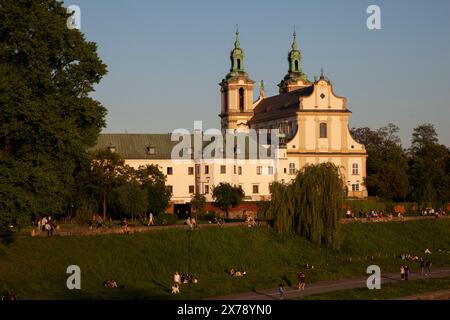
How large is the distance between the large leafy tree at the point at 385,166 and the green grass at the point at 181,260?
101ft

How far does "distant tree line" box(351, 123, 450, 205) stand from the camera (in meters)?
90.8

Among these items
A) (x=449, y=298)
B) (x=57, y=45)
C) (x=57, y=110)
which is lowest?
(x=449, y=298)

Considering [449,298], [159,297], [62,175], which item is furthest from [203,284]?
[449,298]

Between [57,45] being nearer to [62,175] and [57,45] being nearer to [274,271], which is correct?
[62,175]

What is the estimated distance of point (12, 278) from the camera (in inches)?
1740

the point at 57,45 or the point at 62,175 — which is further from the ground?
the point at 57,45

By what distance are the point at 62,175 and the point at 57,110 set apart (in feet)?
10.8

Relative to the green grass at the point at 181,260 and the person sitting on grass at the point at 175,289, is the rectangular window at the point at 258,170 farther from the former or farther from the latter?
the person sitting on grass at the point at 175,289

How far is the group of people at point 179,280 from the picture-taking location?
142 ft

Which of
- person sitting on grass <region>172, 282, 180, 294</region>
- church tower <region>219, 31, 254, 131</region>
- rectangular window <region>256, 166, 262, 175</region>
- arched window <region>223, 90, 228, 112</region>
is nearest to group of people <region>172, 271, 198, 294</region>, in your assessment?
person sitting on grass <region>172, 282, 180, 294</region>

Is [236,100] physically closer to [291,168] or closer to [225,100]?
[225,100]

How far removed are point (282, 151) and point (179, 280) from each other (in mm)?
50235

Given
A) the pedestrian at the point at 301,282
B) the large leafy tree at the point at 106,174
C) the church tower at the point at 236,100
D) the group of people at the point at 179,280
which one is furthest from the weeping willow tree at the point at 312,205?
the church tower at the point at 236,100

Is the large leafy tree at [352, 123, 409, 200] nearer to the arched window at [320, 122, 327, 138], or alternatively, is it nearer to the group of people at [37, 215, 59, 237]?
the arched window at [320, 122, 327, 138]
